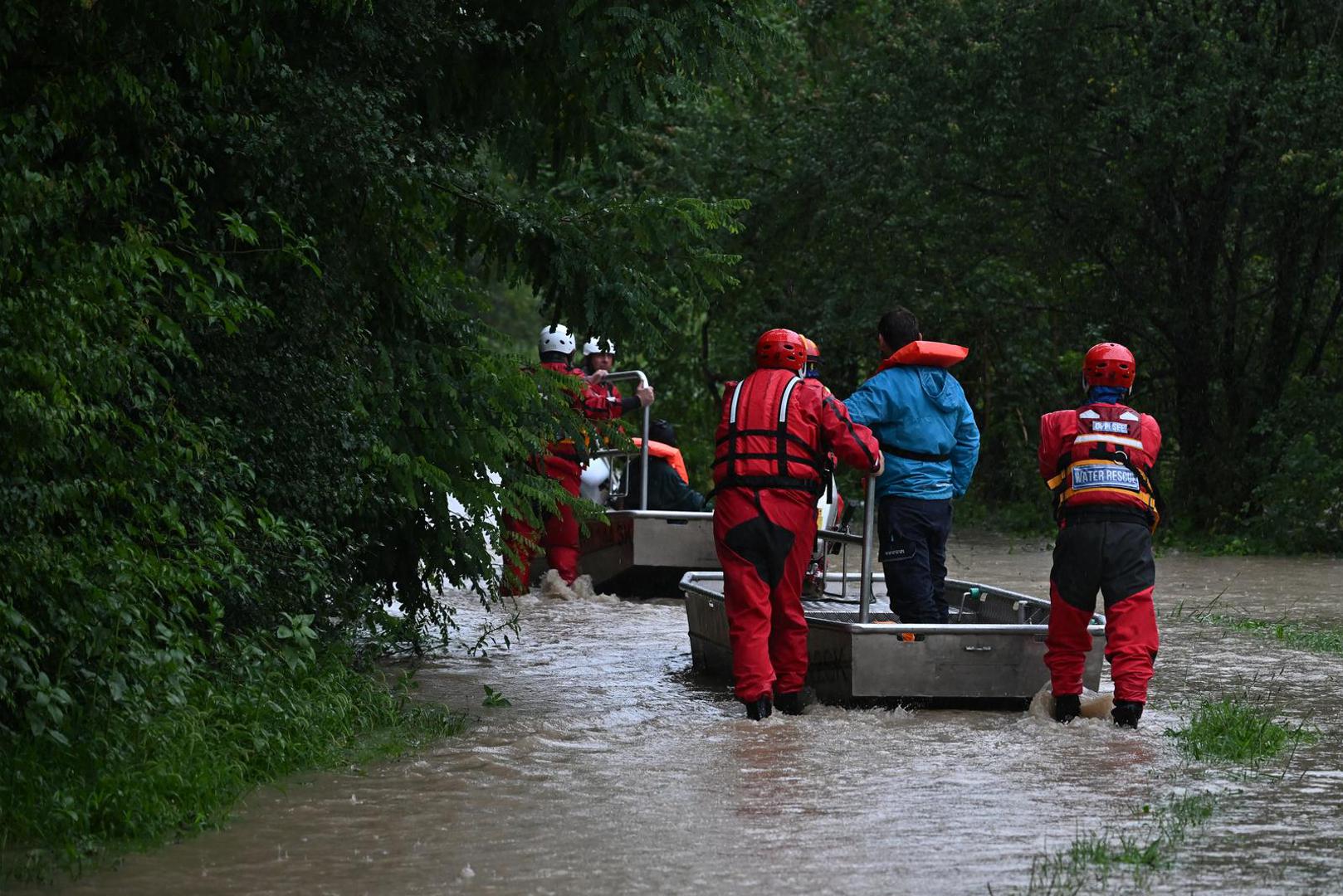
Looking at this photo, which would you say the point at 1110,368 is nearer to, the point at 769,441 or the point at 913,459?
the point at 913,459

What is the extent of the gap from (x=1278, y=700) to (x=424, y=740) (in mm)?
4566

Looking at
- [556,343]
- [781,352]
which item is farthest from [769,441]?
[556,343]

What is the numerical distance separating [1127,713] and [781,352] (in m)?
2.41

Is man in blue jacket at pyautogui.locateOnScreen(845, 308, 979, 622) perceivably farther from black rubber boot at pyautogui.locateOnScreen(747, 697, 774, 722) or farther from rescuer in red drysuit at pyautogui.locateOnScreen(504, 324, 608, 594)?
rescuer in red drysuit at pyautogui.locateOnScreen(504, 324, 608, 594)

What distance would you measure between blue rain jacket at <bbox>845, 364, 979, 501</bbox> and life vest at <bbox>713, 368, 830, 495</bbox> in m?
0.57

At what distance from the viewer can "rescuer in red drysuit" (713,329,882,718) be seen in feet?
30.8

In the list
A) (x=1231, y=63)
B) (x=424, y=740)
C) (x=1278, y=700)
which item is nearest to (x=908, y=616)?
(x=1278, y=700)

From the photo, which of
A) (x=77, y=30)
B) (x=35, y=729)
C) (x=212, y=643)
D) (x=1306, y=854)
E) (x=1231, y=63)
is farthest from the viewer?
(x=1231, y=63)

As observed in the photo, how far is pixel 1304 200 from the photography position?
826 inches

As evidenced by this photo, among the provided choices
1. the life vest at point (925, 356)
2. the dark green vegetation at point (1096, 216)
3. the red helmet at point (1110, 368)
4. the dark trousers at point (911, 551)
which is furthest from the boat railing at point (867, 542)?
the dark green vegetation at point (1096, 216)

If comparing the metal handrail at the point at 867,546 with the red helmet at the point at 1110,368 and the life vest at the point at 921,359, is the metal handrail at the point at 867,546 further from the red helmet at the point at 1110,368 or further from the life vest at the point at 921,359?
Result: the red helmet at the point at 1110,368

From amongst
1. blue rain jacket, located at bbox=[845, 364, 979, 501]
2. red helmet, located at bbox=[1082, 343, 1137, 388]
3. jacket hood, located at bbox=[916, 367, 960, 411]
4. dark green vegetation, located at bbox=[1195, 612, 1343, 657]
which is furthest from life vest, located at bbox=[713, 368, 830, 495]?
dark green vegetation, located at bbox=[1195, 612, 1343, 657]

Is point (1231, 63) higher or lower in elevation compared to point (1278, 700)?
higher

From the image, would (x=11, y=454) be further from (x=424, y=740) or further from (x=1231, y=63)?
(x=1231, y=63)
